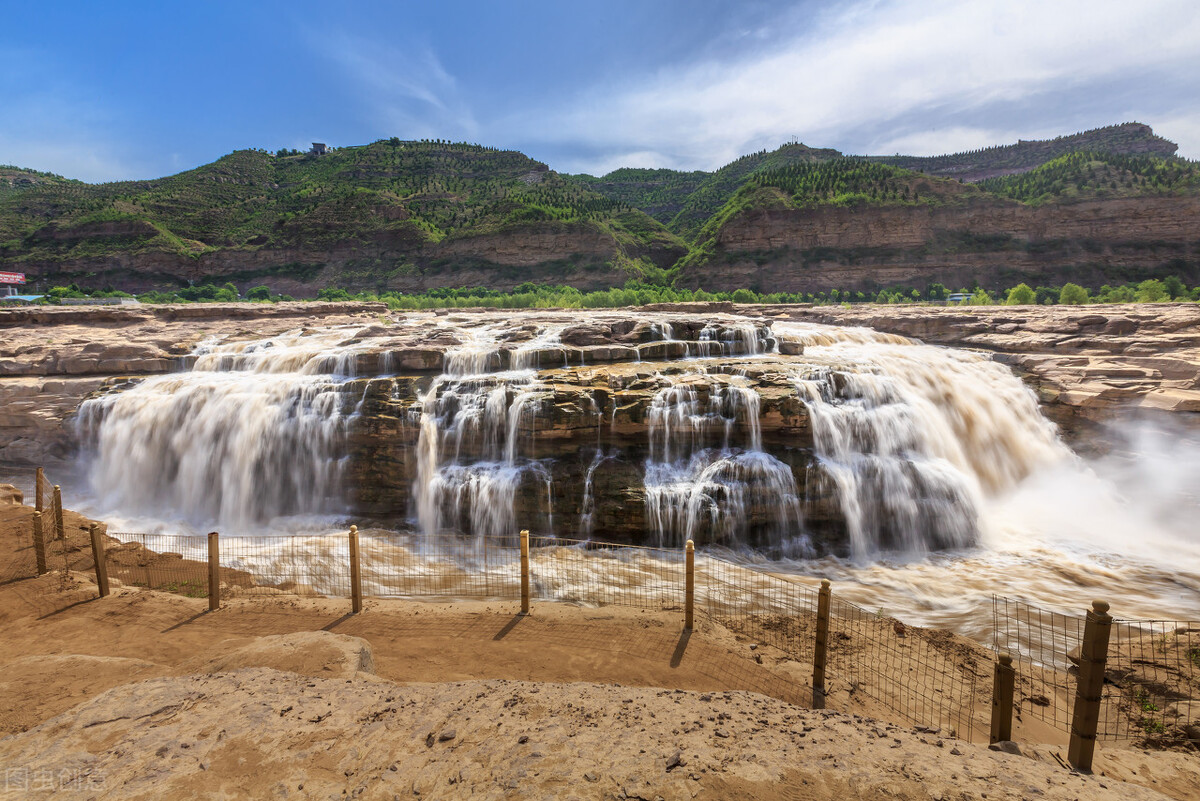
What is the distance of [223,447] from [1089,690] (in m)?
17.0

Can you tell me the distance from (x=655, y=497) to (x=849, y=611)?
4.42 meters

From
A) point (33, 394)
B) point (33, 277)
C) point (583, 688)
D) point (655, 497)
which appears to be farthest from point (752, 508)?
point (33, 277)

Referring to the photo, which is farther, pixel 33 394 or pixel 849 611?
pixel 33 394

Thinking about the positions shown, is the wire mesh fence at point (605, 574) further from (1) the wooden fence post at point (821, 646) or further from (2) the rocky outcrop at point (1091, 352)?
(2) the rocky outcrop at point (1091, 352)

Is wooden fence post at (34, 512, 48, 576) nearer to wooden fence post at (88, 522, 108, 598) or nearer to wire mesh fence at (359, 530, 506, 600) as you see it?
wooden fence post at (88, 522, 108, 598)

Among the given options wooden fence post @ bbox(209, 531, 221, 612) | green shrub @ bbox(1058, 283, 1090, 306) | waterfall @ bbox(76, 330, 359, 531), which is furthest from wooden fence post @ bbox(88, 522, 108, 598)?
green shrub @ bbox(1058, 283, 1090, 306)

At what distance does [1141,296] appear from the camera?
29.3 metres

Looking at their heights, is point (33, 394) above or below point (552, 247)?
below

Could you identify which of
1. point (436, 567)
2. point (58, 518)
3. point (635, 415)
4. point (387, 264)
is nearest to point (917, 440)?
point (635, 415)

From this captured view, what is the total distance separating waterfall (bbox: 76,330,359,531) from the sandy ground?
6678 millimetres

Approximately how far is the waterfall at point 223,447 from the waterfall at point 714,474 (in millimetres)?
8224

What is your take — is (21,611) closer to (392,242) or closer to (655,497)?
(655,497)

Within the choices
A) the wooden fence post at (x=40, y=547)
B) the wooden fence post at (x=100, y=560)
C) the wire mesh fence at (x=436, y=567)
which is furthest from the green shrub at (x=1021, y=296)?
the wooden fence post at (x=40, y=547)

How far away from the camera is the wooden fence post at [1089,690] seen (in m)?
3.71
